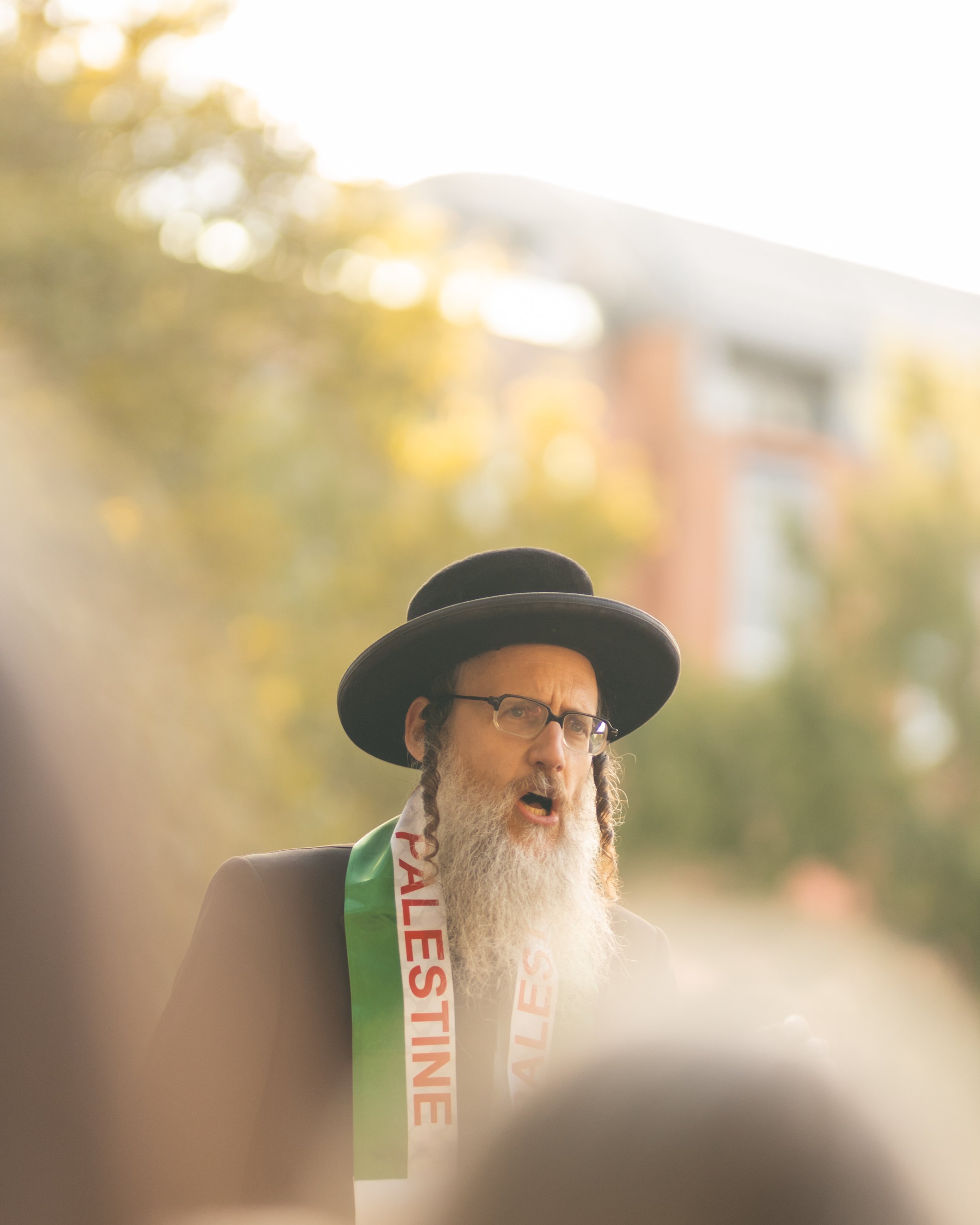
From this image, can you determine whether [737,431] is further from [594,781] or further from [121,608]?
[594,781]

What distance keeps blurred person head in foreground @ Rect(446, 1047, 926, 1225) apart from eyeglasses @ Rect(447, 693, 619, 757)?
2.30ft

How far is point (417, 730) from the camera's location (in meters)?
2.31

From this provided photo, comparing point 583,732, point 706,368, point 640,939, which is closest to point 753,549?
point 706,368

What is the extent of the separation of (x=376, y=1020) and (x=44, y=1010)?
1.82 feet

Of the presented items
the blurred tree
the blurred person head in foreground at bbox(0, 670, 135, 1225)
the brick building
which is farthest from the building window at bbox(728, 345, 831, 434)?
the blurred person head in foreground at bbox(0, 670, 135, 1225)

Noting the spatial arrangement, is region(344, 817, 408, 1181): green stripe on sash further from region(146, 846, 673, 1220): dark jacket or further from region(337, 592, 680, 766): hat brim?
region(337, 592, 680, 766): hat brim

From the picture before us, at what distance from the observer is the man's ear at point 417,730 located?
2.29m

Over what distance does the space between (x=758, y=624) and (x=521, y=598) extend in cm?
2586

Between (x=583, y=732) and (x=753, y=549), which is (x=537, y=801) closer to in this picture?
(x=583, y=732)

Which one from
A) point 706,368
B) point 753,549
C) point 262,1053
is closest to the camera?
point 262,1053

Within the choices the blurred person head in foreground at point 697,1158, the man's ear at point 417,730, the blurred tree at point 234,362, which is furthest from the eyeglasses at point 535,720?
the blurred tree at point 234,362

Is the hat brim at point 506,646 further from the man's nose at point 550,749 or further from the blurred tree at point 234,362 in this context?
the blurred tree at point 234,362

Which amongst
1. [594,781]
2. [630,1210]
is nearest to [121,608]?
[594,781]

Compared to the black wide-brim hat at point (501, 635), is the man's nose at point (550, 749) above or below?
below
